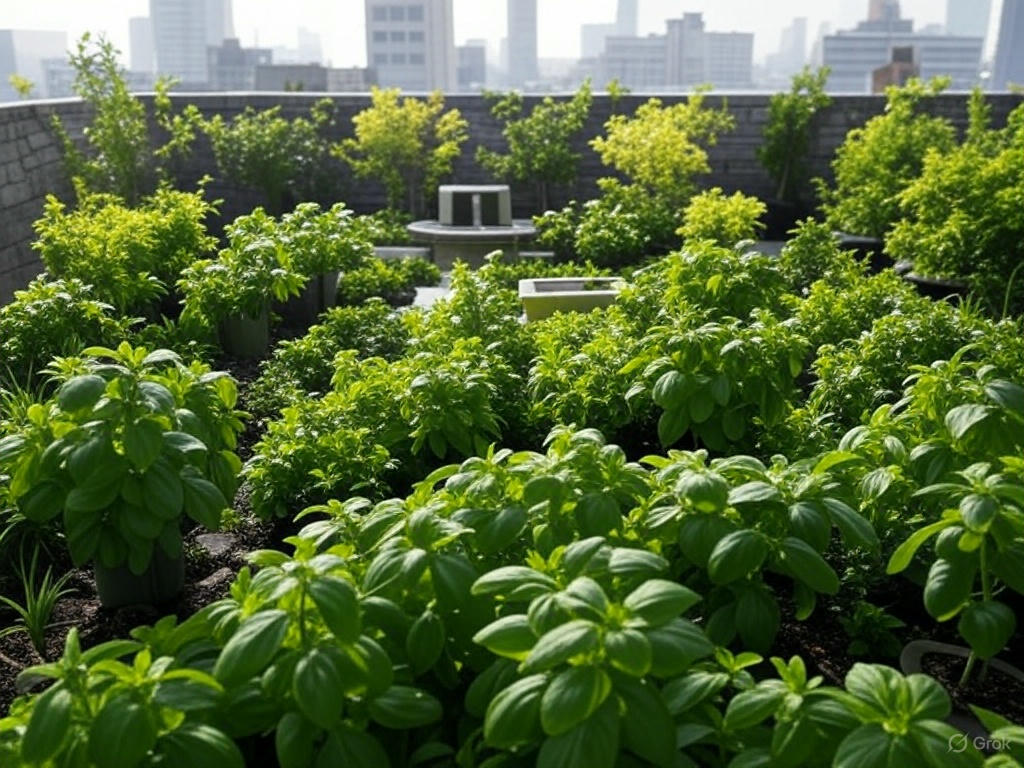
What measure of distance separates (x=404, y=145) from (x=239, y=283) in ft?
19.5

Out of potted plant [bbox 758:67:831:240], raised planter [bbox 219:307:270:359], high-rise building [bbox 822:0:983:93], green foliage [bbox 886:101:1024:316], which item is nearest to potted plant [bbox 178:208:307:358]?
raised planter [bbox 219:307:270:359]

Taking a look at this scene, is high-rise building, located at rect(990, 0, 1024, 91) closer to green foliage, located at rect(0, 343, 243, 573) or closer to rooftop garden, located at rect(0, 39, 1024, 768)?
rooftop garden, located at rect(0, 39, 1024, 768)

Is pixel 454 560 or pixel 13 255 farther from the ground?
pixel 454 560

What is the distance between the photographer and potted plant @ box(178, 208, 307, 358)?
509 centimetres

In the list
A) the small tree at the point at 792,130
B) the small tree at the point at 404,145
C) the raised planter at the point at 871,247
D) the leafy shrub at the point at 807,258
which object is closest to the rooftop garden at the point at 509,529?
the leafy shrub at the point at 807,258

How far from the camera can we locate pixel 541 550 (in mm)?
1988

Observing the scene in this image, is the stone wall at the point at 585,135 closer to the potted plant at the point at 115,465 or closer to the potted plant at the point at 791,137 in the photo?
the potted plant at the point at 791,137

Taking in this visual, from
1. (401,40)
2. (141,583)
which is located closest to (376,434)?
(141,583)

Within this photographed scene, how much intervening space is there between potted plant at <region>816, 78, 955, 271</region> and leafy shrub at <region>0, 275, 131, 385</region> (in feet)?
19.7

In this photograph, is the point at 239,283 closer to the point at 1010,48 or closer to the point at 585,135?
the point at 585,135

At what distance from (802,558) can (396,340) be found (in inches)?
136

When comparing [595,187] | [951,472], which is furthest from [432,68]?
[951,472]

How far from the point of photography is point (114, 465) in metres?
2.43

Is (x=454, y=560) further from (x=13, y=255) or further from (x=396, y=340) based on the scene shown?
(x=13, y=255)
